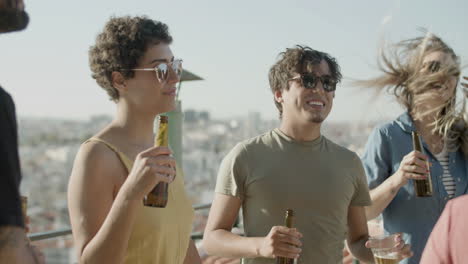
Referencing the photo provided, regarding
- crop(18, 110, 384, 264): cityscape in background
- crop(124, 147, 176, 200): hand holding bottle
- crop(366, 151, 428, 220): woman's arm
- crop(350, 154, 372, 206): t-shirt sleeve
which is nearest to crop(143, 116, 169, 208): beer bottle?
crop(124, 147, 176, 200): hand holding bottle

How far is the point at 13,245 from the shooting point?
2.65 ft

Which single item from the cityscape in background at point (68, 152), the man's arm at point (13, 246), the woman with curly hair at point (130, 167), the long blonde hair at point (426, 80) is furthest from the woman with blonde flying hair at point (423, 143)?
the cityscape in background at point (68, 152)

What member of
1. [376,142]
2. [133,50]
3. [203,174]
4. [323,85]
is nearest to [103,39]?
[133,50]

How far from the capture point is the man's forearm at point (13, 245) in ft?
2.59

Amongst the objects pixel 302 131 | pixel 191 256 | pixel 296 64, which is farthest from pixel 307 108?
pixel 191 256

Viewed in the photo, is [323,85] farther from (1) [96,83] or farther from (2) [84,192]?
(2) [84,192]

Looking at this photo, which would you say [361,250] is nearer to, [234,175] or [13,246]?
[234,175]

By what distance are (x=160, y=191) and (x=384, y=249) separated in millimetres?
988

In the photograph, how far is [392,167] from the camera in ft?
9.42

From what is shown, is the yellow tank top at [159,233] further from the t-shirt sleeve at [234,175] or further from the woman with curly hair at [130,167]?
the t-shirt sleeve at [234,175]

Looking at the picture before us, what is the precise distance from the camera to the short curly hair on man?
1.91 m

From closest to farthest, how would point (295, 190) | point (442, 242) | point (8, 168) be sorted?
point (8, 168) → point (442, 242) → point (295, 190)

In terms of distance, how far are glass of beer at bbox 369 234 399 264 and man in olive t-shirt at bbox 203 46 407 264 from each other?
170mm

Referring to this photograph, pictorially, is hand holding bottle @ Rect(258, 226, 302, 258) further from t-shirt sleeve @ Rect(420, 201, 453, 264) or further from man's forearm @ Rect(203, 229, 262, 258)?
t-shirt sleeve @ Rect(420, 201, 453, 264)
